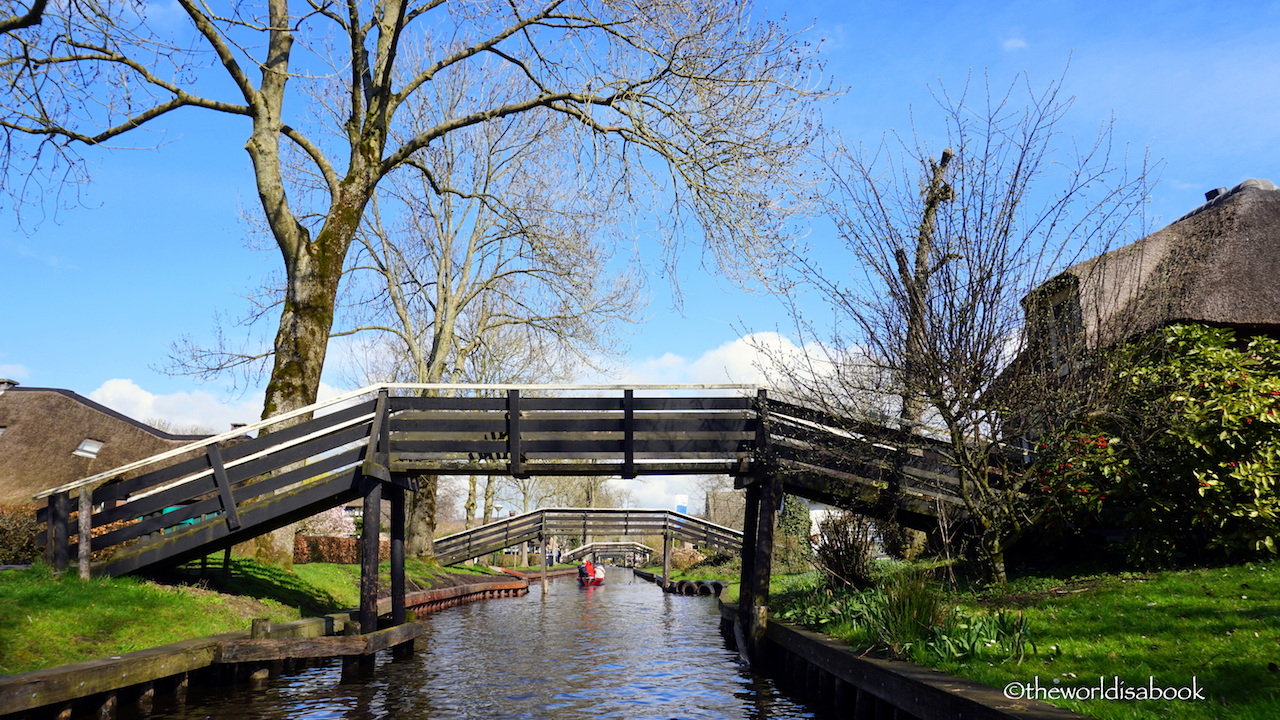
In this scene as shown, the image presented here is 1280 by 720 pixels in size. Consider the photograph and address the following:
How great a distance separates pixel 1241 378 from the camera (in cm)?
1166

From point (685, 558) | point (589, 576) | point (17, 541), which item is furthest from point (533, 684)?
point (685, 558)

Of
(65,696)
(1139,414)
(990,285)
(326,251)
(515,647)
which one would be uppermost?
(326,251)

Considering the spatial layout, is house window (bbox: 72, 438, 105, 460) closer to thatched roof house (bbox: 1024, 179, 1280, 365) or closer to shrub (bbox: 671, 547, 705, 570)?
shrub (bbox: 671, 547, 705, 570)

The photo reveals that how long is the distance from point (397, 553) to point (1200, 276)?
1499 centimetres

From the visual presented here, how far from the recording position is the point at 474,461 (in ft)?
44.8

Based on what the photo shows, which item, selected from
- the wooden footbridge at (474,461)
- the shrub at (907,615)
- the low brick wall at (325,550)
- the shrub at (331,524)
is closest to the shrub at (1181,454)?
the wooden footbridge at (474,461)

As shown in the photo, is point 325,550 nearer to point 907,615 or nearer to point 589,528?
point 589,528

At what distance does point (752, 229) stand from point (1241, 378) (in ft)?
26.2

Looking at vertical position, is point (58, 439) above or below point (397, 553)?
above

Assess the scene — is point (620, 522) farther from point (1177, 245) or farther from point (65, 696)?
point (65, 696)

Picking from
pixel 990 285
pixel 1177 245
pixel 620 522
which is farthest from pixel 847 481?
pixel 620 522

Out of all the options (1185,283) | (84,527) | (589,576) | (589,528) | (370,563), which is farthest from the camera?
(589,576)

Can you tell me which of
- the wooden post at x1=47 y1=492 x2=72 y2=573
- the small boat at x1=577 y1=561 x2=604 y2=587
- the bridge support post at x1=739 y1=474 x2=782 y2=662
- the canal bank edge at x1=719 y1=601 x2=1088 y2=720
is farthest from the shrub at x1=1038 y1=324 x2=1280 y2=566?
the small boat at x1=577 y1=561 x2=604 y2=587

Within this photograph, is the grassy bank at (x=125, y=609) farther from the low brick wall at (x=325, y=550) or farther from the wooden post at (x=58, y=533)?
the low brick wall at (x=325, y=550)
